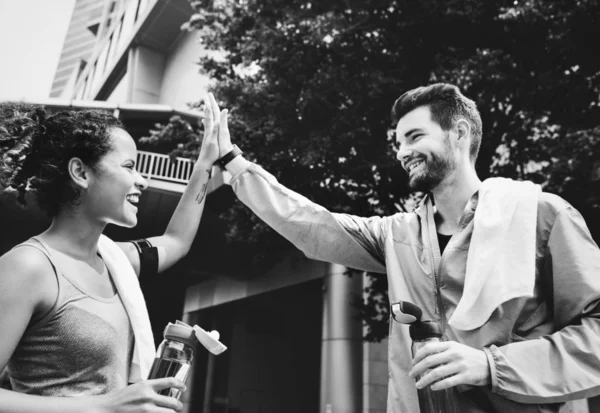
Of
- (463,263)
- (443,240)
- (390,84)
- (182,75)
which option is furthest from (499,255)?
(182,75)

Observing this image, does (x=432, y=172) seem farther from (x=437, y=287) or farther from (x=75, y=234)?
(x=75, y=234)

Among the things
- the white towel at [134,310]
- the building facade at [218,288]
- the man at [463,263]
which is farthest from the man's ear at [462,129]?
the building facade at [218,288]

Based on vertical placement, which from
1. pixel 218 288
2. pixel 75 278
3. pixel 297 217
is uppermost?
pixel 218 288

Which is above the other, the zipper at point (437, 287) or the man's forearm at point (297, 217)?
the man's forearm at point (297, 217)

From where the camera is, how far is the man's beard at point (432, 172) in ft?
7.32

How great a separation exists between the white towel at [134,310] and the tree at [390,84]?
5765mm

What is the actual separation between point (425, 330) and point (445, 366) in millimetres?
119

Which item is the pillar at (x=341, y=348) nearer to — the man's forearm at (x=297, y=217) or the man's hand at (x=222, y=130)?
the man's forearm at (x=297, y=217)

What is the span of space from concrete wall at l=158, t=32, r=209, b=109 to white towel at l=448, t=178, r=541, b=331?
18.0 m

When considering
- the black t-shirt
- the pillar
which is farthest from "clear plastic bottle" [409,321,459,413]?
the pillar

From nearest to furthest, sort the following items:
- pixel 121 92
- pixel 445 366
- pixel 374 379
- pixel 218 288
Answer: pixel 445 366 < pixel 374 379 < pixel 218 288 < pixel 121 92

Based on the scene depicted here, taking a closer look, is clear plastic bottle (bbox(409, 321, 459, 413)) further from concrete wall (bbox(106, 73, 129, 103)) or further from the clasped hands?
concrete wall (bbox(106, 73, 129, 103))

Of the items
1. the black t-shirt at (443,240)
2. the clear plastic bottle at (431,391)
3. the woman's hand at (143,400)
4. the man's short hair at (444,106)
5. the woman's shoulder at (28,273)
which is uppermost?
the man's short hair at (444,106)

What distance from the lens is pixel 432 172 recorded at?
2229 mm
